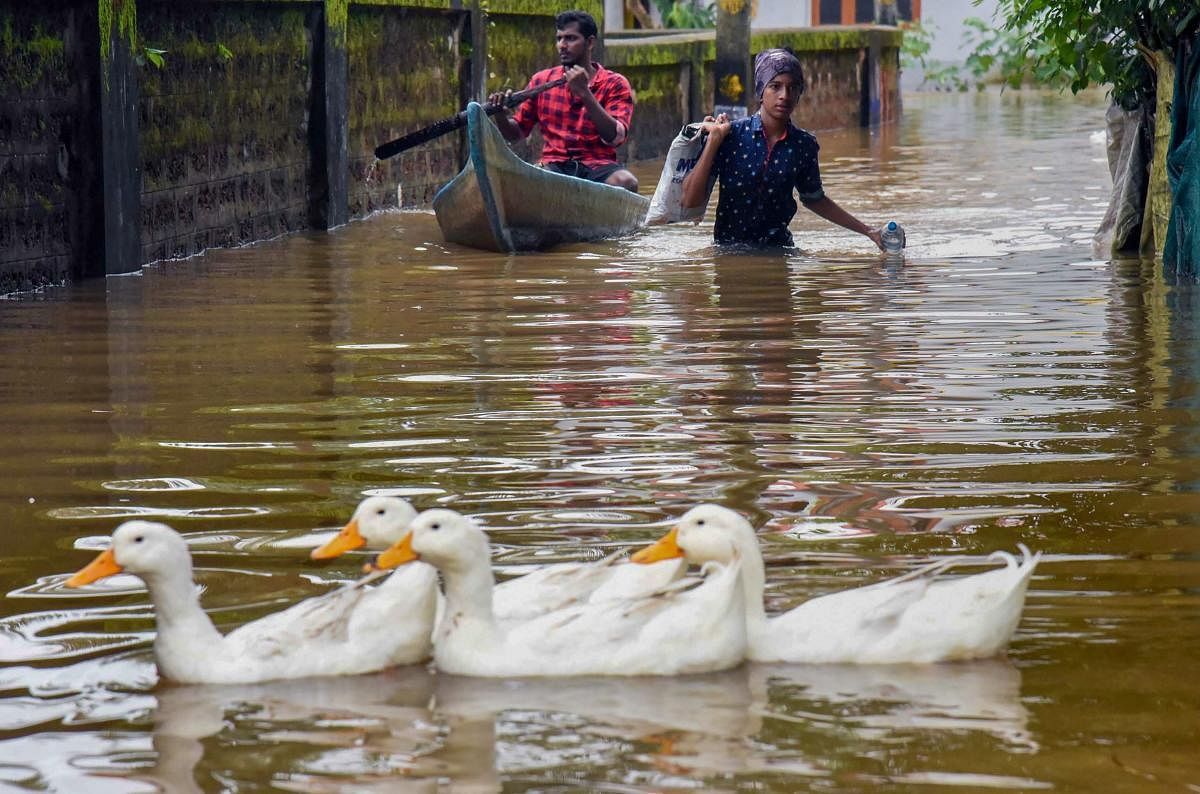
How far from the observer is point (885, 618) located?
15.0 ft

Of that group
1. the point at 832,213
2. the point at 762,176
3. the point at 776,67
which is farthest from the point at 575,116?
the point at 776,67

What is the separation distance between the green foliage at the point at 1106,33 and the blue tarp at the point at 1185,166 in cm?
30

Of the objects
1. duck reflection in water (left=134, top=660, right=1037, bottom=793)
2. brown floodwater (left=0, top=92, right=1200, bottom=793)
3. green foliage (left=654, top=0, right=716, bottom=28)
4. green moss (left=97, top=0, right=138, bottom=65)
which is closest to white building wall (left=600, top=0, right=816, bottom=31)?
green foliage (left=654, top=0, right=716, bottom=28)

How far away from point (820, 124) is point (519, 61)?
404 inches

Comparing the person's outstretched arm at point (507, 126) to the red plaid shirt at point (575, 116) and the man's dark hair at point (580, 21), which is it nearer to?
the red plaid shirt at point (575, 116)

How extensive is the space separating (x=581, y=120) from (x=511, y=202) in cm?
157

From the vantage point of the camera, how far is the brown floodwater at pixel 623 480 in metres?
4.04

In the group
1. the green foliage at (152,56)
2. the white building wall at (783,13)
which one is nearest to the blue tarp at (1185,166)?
the green foliage at (152,56)

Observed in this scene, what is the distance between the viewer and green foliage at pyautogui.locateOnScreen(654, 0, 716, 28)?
33469 mm

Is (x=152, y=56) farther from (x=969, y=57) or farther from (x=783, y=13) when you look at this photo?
(x=783, y=13)

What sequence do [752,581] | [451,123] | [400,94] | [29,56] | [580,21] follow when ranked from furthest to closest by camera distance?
1. [400,94]
2. [451,123]
3. [580,21]
4. [29,56]
5. [752,581]

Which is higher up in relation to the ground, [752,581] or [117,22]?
[117,22]

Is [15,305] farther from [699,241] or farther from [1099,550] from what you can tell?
[1099,550]

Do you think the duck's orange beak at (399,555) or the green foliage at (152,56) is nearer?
the duck's orange beak at (399,555)
